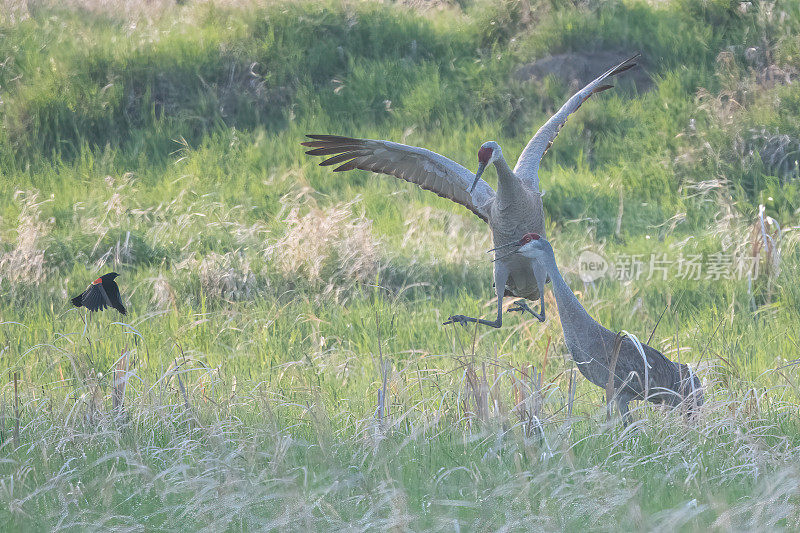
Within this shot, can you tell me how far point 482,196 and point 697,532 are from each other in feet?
8.81

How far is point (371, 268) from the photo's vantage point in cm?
742

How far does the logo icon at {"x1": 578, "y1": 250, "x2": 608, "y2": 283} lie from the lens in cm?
719

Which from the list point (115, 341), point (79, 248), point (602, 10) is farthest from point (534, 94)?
point (115, 341)

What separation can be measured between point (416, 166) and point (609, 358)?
1.64 m

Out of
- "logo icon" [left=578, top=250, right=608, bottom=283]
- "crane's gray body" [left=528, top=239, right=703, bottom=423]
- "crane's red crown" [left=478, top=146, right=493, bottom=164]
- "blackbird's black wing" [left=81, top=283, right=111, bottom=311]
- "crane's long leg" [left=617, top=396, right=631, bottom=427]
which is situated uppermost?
"crane's red crown" [left=478, top=146, right=493, bottom=164]

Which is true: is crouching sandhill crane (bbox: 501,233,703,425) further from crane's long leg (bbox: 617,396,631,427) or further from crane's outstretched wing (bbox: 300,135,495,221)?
crane's outstretched wing (bbox: 300,135,495,221)

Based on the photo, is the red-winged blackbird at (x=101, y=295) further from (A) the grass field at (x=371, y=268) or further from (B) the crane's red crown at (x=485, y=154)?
(B) the crane's red crown at (x=485, y=154)

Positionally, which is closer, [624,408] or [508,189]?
[624,408]

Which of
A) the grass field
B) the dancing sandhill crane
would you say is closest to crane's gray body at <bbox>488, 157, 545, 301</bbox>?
the dancing sandhill crane

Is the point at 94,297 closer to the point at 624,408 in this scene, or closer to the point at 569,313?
the point at 569,313

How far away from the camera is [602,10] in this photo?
11.5 meters

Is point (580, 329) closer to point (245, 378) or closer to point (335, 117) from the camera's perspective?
point (245, 378)

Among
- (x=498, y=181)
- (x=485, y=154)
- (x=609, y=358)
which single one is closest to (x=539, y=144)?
(x=498, y=181)

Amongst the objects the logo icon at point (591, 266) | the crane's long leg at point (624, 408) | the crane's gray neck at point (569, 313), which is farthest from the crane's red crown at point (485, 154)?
the logo icon at point (591, 266)
